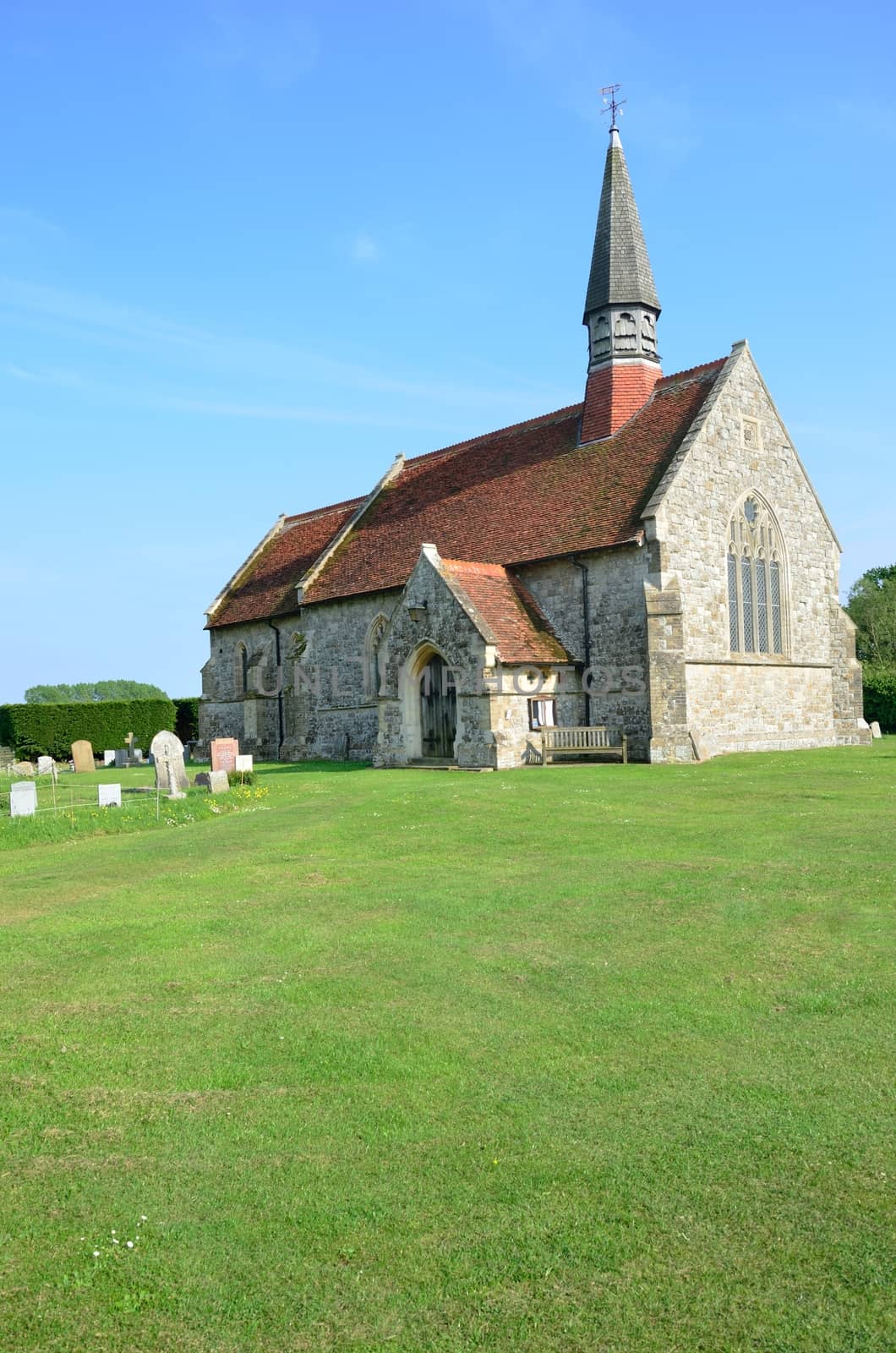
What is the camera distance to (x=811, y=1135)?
504cm

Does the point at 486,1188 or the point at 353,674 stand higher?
the point at 353,674

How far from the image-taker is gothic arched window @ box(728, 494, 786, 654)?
27516mm

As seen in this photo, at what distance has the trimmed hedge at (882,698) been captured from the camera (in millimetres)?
43312

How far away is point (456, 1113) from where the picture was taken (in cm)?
539

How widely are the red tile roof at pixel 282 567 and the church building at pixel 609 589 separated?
3202mm

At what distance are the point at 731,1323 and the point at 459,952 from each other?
4.69 m

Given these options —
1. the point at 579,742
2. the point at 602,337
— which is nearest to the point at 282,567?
the point at 602,337

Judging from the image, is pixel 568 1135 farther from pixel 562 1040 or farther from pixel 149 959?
pixel 149 959

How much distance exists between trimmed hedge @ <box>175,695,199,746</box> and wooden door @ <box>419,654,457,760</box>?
23729mm

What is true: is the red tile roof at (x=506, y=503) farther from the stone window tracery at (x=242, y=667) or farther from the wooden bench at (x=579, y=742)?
the wooden bench at (x=579, y=742)

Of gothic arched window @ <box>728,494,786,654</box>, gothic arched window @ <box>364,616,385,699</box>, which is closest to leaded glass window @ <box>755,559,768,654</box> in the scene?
gothic arched window @ <box>728,494,786,654</box>

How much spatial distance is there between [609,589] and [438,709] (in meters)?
5.57

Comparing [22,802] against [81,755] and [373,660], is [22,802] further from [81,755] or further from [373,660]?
[81,755]

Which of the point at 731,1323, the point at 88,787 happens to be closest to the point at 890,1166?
the point at 731,1323
